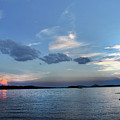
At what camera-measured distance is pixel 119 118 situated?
35.6m

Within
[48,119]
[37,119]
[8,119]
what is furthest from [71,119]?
[8,119]

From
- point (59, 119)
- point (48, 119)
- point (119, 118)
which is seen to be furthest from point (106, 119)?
point (48, 119)

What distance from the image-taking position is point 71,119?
35.2 metres

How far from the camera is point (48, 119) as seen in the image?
35406mm

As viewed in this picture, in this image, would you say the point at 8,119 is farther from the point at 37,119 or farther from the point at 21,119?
the point at 37,119

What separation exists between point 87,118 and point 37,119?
40.0 ft

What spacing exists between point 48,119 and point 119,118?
17180 millimetres

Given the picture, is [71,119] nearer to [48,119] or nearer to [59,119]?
[59,119]

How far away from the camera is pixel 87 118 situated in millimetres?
36000

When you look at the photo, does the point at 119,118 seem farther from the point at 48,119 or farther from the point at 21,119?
the point at 21,119

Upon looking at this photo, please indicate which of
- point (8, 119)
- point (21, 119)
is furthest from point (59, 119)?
point (8, 119)

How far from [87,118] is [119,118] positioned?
768cm

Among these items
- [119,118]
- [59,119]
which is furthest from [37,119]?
[119,118]

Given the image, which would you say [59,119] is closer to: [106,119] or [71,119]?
[71,119]
